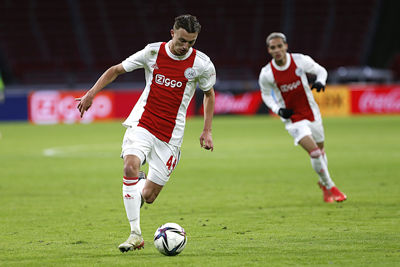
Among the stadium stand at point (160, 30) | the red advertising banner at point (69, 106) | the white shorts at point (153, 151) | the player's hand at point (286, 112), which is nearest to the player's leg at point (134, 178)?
the white shorts at point (153, 151)

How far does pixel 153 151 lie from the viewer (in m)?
6.51

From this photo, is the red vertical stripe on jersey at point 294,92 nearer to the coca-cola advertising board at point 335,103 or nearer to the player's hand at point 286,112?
the player's hand at point 286,112

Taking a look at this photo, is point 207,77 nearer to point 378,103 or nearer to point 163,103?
point 163,103

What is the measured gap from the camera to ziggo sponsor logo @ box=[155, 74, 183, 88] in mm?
6484

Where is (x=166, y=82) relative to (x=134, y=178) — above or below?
above

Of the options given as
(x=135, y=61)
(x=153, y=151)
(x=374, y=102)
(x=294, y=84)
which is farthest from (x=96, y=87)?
(x=374, y=102)

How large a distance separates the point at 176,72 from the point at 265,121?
69.8ft

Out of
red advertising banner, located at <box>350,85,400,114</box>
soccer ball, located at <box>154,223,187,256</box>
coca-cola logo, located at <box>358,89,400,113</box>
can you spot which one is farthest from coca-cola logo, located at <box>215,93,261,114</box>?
soccer ball, located at <box>154,223,187,256</box>

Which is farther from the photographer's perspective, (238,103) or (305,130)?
(238,103)

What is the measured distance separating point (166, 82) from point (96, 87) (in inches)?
27.1

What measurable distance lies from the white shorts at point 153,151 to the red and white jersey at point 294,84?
3.25 meters

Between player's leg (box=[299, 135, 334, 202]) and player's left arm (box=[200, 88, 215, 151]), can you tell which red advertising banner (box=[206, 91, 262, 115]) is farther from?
player's left arm (box=[200, 88, 215, 151])

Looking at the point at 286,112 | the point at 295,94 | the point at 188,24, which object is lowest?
the point at 286,112

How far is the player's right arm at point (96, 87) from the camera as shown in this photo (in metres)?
6.04
